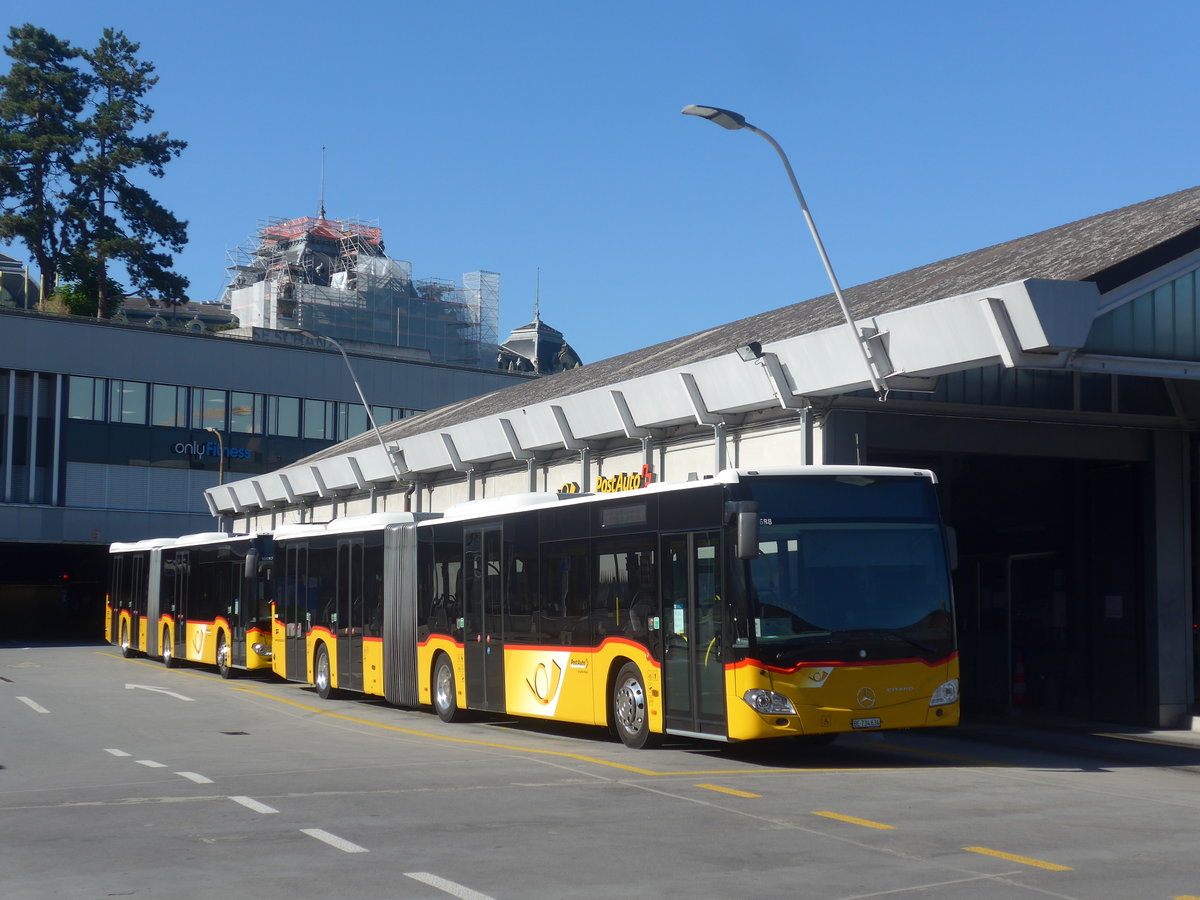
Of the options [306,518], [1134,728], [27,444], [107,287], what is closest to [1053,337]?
[1134,728]

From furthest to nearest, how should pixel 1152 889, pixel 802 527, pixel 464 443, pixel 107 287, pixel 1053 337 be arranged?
pixel 107 287 < pixel 464 443 < pixel 1053 337 < pixel 802 527 < pixel 1152 889

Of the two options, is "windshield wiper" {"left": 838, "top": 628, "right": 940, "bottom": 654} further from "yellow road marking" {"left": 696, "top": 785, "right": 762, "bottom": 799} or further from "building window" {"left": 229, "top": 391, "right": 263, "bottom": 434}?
"building window" {"left": 229, "top": 391, "right": 263, "bottom": 434}

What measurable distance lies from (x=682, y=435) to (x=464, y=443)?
8776 millimetres

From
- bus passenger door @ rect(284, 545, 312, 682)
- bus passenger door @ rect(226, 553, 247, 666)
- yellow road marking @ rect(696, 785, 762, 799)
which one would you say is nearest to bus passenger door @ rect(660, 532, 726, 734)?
yellow road marking @ rect(696, 785, 762, 799)

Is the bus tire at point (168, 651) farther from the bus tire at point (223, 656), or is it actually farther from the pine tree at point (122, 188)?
the pine tree at point (122, 188)

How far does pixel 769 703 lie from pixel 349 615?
12766 millimetres

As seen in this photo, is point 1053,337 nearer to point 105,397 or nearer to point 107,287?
point 105,397

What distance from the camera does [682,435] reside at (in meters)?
24.1

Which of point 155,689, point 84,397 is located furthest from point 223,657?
point 84,397

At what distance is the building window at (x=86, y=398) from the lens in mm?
62406

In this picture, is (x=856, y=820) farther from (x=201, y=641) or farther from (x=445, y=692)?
(x=201, y=641)

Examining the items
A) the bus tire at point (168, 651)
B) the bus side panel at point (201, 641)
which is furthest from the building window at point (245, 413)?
the bus side panel at point (201, 641)

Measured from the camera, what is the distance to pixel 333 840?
10086mm

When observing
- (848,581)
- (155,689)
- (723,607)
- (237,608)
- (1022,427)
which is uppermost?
(1022,427)
